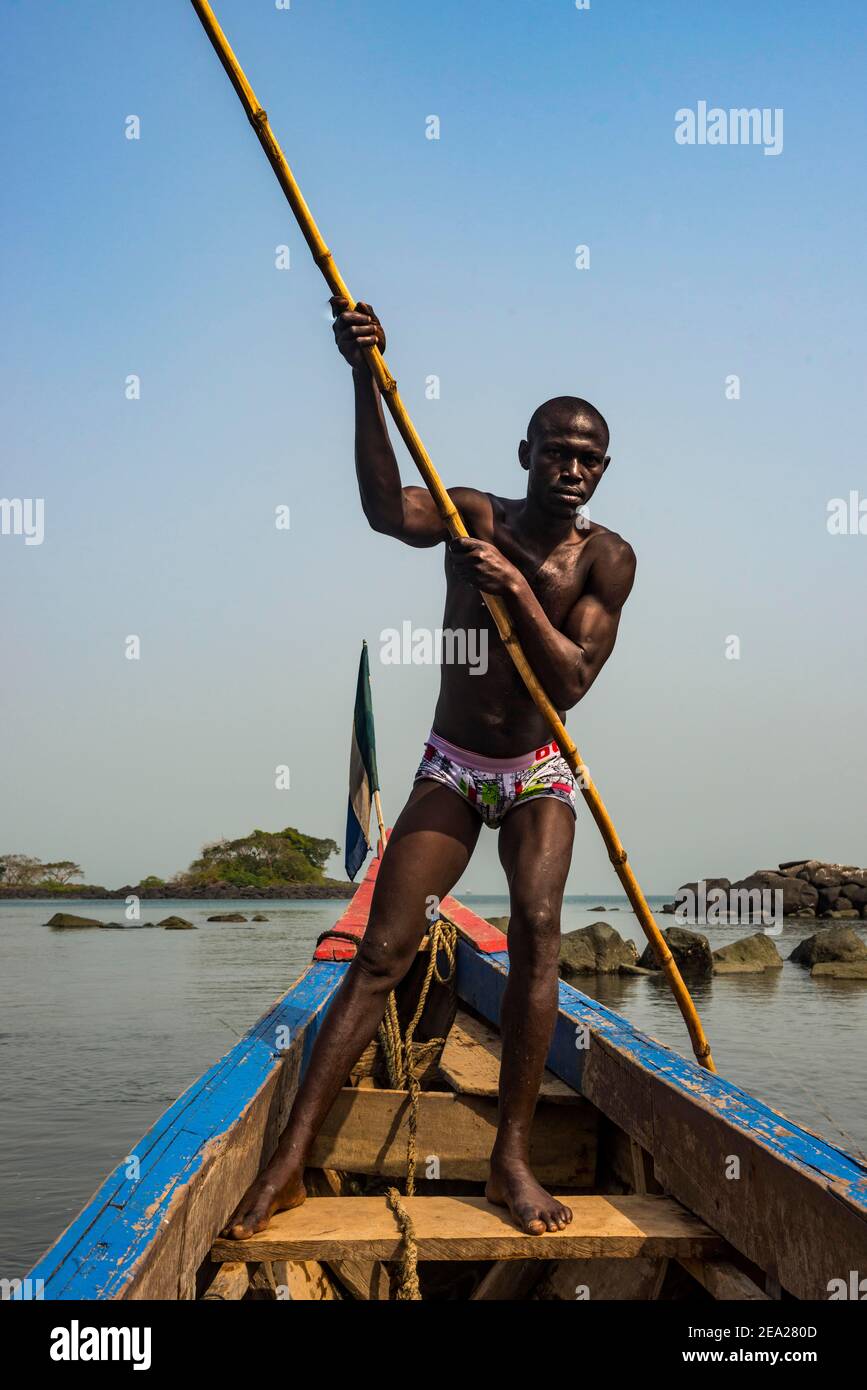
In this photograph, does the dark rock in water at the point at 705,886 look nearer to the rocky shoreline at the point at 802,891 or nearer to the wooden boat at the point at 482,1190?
the rocky shoreline at the point at 802,891

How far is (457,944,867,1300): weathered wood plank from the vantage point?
226 centimetres

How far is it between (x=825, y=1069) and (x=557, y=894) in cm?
846

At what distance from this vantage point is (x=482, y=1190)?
14.0 ft

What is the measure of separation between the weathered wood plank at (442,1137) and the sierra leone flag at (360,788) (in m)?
8.86

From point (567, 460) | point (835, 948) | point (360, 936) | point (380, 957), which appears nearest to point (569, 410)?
point (567, 460)

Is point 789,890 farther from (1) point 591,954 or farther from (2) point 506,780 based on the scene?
(2) point 506,780

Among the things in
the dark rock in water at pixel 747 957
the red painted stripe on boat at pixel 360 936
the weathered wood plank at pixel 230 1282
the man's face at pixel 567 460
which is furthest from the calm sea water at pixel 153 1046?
the man's face at pixel 567 460

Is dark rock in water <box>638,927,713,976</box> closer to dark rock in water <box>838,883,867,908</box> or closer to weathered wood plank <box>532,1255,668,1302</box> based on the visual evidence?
weathered wood plank <box>532,1255,668,1302</box>

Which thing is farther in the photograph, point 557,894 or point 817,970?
point 817,970
